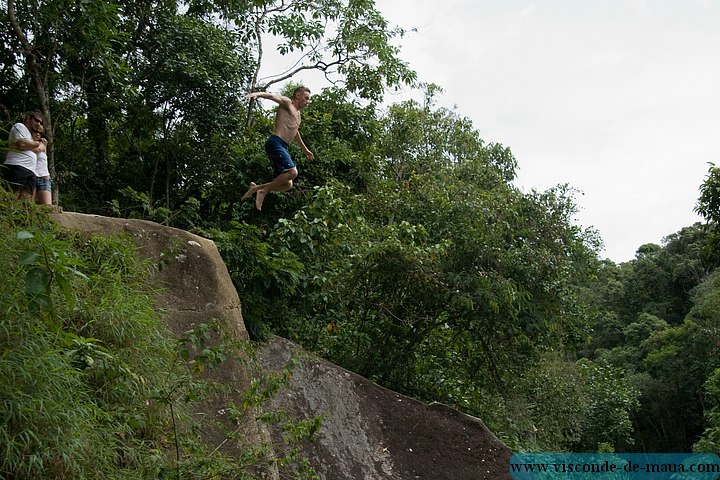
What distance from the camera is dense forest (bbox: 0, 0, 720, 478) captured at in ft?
31.4

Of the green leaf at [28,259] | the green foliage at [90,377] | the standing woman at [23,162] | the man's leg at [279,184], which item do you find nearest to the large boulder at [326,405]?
the standing woman at [23,162]

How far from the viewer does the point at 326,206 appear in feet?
32.2

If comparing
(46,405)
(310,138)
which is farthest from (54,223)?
(310,138)

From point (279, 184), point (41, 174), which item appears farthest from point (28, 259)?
point (279, 184)

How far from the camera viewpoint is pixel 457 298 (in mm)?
10500

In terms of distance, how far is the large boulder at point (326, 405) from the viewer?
6613 millimetres

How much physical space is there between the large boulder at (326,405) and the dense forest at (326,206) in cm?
95

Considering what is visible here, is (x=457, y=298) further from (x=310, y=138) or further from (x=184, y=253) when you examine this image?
(x=184, y=253)

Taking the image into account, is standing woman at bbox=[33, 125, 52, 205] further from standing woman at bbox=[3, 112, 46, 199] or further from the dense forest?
the dense forest

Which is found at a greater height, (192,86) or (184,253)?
(192,86)

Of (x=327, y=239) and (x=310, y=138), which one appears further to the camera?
(x=310, y=138)

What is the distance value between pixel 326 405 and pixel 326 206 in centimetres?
289

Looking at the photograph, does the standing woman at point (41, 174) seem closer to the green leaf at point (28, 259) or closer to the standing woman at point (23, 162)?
the standing woman at point (23, 162)

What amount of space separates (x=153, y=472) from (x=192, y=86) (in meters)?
8.15
